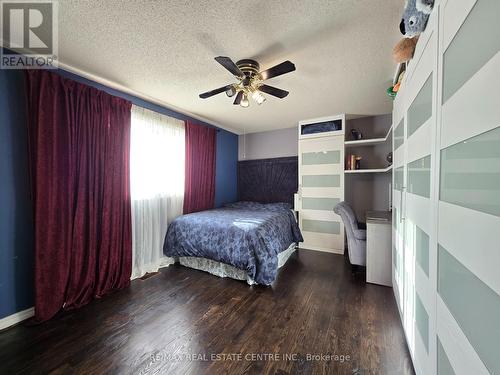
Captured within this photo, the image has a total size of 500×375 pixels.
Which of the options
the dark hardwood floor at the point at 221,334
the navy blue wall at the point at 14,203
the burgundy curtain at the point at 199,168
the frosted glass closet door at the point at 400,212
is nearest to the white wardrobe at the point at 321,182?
the dark hardwood floor at the point at 221,334

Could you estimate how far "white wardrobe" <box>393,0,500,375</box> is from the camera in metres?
0.53

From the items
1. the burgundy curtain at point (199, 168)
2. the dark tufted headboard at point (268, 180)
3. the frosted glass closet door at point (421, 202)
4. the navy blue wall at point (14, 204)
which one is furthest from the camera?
the dark tufted headboard at point (268, 180)

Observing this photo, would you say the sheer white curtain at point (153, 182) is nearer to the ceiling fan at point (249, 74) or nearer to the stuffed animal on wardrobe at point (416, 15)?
the ceiling fan at point (249, 74)

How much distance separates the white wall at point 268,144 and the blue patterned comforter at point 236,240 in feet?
5.40

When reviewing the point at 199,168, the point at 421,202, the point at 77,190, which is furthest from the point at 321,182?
the point at 77,190

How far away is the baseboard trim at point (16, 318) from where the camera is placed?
165 cm

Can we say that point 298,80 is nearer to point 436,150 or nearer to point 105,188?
point 436,150

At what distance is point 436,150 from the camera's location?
2.86ft

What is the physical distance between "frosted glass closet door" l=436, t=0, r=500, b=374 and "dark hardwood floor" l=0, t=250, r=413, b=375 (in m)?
0.83

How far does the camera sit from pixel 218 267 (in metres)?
2.64

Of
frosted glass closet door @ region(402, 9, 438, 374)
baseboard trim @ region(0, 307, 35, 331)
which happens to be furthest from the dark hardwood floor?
frosted glass closet door @ region(402, 9, 438, 374)

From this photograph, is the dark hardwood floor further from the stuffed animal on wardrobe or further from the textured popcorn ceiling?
the textured popcorn ceiling

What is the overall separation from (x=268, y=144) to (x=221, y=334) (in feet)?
12.0

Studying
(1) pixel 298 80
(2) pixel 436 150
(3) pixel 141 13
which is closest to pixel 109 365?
(2) pixel 436 150
